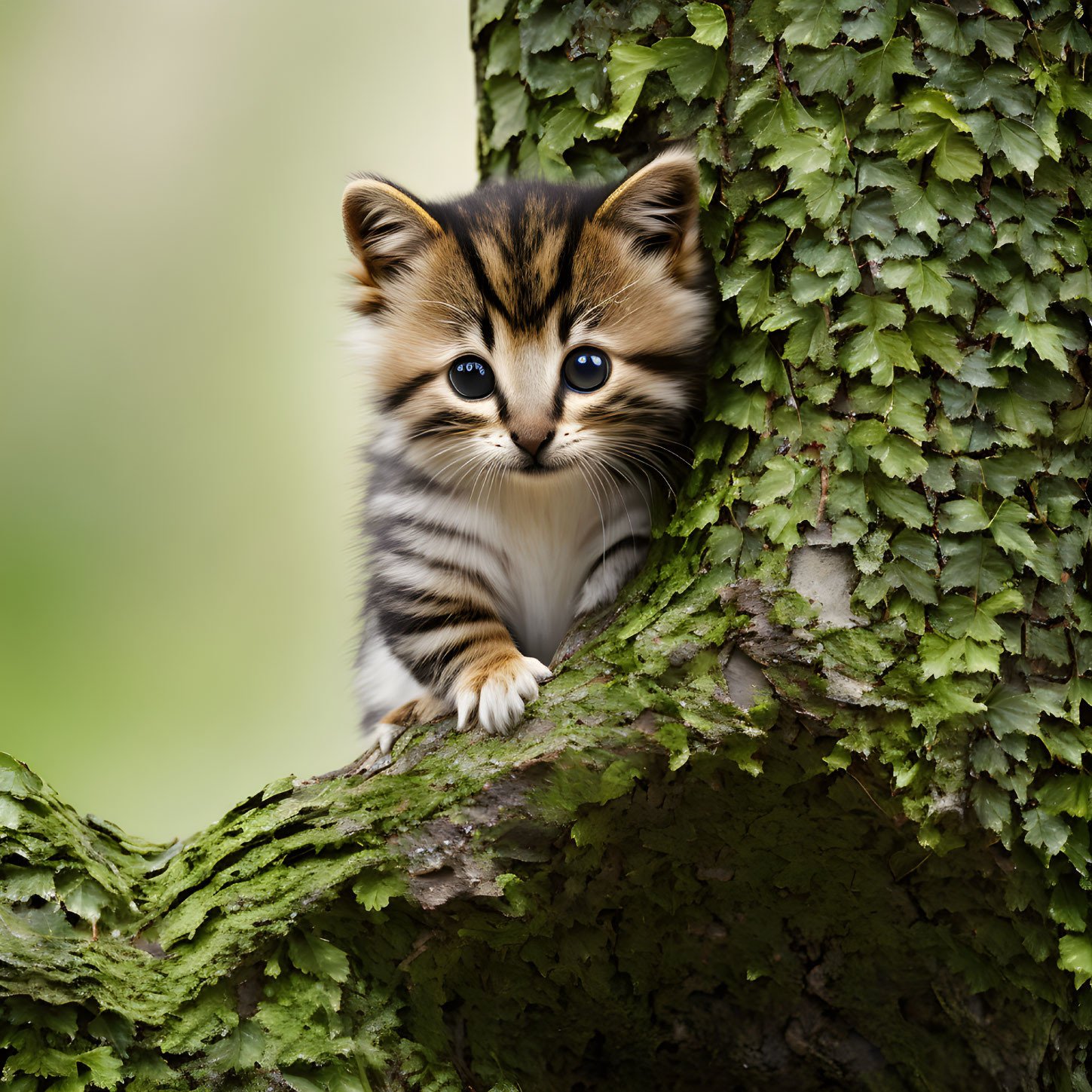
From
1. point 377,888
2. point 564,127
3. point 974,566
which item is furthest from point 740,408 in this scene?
point 377,888

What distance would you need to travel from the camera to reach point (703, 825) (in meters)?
2.01

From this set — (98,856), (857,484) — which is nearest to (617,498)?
(857,484)

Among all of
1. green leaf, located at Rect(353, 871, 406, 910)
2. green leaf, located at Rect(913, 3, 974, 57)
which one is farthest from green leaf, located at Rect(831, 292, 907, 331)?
green leaf, located at Rect(353, 871, 406, 910)

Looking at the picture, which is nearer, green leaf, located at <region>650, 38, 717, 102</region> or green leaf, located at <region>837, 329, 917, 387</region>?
green leaf, located at <region>837, 329, 917, 387</region>

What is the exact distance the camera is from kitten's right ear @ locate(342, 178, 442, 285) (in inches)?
85.0

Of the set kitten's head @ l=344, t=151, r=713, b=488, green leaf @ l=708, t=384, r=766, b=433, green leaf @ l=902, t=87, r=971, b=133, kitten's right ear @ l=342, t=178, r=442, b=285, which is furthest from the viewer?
kitten's right ear @ l=342, t=178, r=442, b=285

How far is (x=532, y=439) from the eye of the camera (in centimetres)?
200

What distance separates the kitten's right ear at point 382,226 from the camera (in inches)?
85.0

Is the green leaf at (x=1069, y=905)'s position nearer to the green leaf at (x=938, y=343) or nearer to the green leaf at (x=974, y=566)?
the green leaf at (x=974, y=566)

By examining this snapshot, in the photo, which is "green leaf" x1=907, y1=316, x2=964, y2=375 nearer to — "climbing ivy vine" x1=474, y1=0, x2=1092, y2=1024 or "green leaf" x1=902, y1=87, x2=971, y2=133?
"climbing ivy vine" x1=474, y1=0, x2=1092, y2=1024

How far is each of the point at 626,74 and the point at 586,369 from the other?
2.05 ft

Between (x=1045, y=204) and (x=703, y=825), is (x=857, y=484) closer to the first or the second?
(x=1045, y=204)

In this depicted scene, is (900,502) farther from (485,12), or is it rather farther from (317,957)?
(485,12)

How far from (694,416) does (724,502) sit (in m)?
0.29
